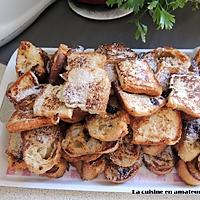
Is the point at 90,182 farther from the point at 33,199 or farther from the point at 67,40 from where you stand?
the point at 67,40

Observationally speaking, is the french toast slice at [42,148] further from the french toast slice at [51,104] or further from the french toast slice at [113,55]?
the french toast slice at [113,55]

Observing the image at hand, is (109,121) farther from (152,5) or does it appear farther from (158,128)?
(152,5)

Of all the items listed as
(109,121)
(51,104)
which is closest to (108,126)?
(109,121)

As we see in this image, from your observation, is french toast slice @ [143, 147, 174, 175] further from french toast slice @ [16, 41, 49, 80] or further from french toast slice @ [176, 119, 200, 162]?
french toast slice @ [16, 41, 49, 80]

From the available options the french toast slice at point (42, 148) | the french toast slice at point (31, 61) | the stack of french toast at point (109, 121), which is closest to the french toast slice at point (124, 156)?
the stack of french toast at point (109, 121)

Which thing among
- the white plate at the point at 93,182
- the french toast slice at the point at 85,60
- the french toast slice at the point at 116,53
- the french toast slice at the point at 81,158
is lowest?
the white plate at the point at 93,182

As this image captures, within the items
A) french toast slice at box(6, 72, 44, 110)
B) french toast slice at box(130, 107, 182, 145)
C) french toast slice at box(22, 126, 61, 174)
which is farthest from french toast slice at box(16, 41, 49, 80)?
french toast slice at box(130, 107, 182, 145)
